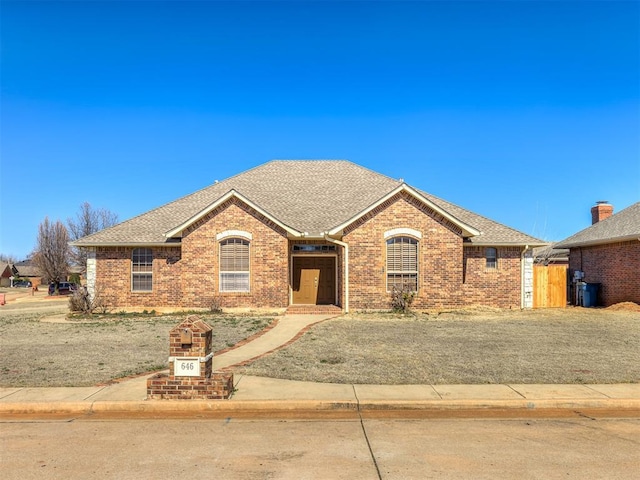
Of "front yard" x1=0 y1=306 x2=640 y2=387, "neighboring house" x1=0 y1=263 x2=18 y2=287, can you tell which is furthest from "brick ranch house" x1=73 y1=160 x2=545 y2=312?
"neighboring house" x1=0 y1=263 x2=18 y2=287

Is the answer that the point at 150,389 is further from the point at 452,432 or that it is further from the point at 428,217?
the point at 428,217

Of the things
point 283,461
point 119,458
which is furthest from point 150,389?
point 283,461

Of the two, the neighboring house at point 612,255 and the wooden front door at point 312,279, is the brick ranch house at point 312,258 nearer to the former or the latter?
the wooden front door at point 312,279

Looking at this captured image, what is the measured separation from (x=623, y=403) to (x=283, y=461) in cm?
554

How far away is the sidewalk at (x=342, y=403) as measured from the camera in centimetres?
681

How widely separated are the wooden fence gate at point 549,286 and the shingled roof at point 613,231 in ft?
9.70

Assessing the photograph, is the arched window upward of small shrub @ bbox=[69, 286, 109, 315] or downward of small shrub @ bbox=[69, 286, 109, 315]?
upward

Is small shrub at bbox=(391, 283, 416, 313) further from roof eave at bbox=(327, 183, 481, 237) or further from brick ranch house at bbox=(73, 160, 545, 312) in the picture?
roof eave at bbox=(327, 183, 481, 237)

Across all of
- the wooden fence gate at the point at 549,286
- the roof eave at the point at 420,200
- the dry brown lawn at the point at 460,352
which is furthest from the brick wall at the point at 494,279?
the dry brown lawn at the point at 460,352

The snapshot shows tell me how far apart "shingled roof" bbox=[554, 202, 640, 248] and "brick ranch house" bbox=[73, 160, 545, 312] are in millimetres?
5079

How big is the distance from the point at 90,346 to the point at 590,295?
22150mm

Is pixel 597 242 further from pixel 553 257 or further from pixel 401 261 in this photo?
pixel 553 257

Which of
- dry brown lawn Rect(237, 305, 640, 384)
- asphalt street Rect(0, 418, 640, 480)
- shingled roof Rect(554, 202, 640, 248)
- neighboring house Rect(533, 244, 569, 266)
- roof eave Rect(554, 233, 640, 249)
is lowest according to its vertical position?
asphalt street Rect(0, 418, 640, 480)

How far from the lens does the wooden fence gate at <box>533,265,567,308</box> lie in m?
21.2
